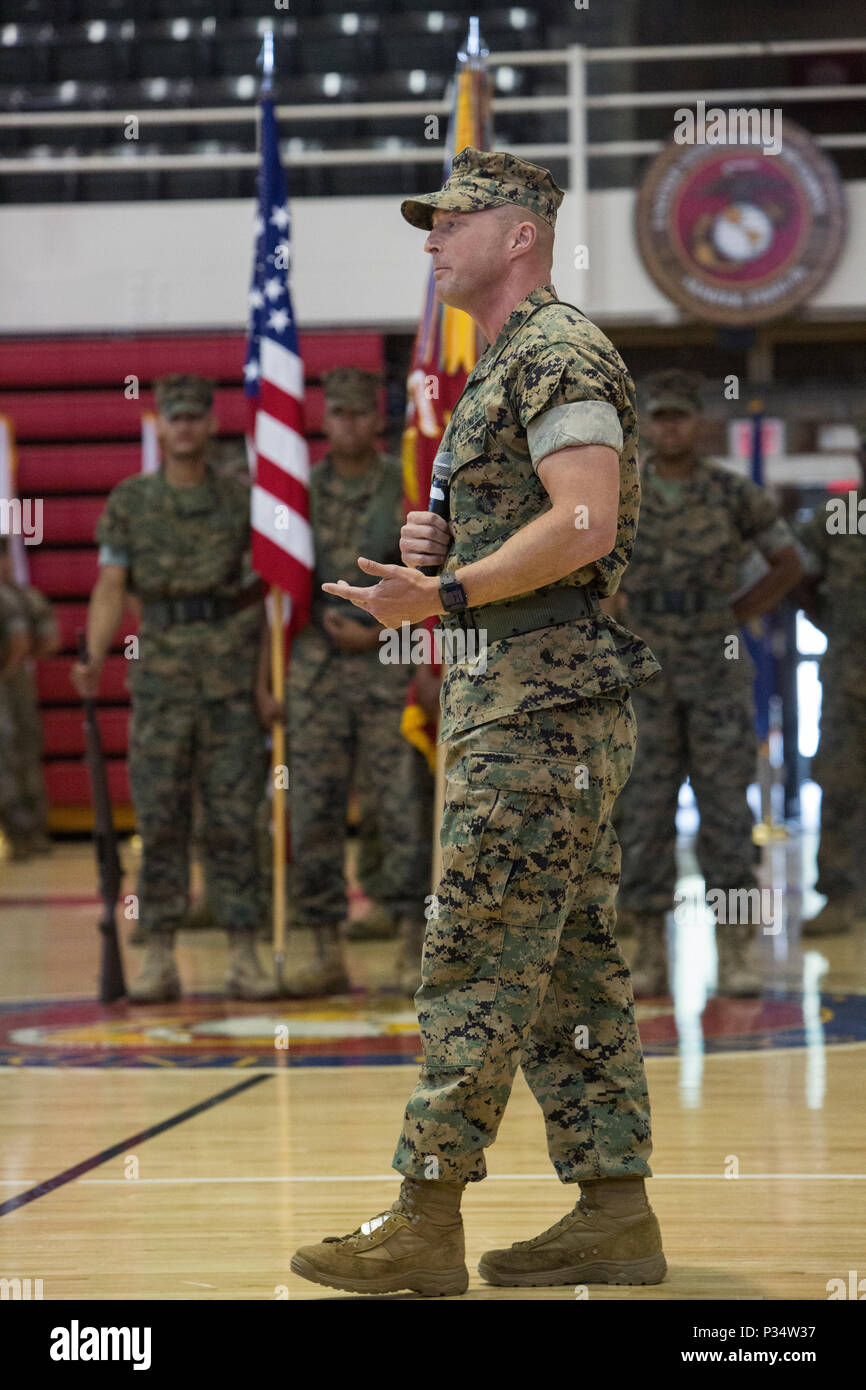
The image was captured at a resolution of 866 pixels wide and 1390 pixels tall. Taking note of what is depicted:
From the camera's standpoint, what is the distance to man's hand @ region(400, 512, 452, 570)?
2.27 m

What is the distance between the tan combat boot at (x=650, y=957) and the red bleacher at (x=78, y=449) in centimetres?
628

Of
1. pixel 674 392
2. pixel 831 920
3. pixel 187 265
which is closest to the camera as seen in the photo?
pixel 674 392

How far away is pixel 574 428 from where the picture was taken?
2.12m

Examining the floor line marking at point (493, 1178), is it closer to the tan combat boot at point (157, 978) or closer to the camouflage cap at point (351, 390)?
the tan combat boot at point (157, 978)

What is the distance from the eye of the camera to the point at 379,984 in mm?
5133

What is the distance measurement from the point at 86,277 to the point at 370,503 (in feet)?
20.4

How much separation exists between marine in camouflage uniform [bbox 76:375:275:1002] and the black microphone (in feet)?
8.60

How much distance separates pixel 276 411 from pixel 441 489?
2.87m

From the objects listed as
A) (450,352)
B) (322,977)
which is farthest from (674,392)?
(322,977)

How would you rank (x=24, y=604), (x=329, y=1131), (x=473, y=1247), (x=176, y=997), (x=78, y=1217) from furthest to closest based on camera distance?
(x=24, y=604) → (x=176, y=997) → (x=329, y=1131) → (x=78, y=1217) → (x=473, y=1247)

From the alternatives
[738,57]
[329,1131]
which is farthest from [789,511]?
[329,1131]

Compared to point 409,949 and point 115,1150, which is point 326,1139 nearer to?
point 115,1150

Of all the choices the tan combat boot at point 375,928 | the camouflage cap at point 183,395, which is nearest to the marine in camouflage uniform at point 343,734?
the camouflage cap at point 183,395
